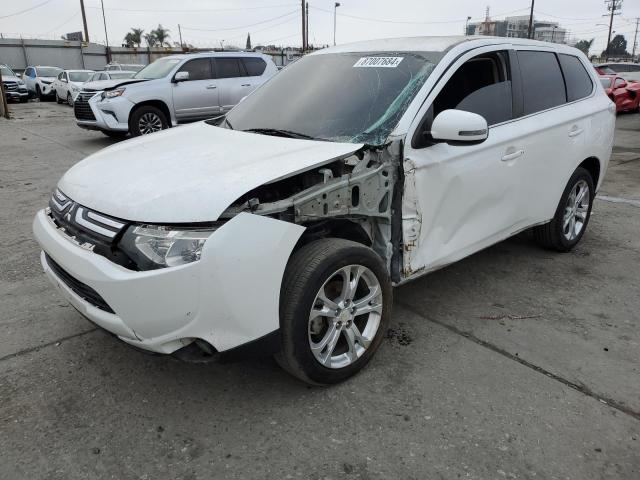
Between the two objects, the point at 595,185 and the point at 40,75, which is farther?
the point at 40,75

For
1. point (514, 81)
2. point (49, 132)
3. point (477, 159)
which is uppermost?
point (514, 81)

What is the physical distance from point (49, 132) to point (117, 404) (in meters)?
12.3

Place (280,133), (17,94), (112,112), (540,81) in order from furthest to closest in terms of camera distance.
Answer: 1. (17,94)
2. (112,112)
3. (540,81)
4. (280,133)

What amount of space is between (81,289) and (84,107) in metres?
9.14

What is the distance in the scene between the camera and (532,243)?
193 inches

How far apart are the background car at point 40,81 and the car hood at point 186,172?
24090 mm

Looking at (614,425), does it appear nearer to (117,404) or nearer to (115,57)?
(117,404)

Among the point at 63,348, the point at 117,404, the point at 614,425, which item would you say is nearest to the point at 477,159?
the point at 614,425

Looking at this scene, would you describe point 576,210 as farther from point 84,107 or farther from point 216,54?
point 84,107

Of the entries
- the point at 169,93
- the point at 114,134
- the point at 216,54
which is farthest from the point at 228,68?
the point at 114,134

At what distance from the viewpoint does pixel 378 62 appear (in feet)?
11.3

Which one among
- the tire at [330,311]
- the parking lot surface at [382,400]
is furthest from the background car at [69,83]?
the tire at [330,311]

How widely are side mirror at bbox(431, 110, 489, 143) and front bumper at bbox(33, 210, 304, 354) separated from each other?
3.47 ft

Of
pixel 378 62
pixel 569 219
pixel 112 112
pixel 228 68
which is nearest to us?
pixel 378 62
